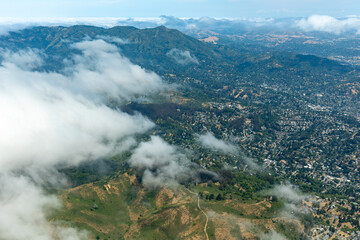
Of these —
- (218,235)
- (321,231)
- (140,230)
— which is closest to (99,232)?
(140,230)

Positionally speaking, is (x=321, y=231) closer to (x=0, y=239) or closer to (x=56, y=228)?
(x=56, y=228)

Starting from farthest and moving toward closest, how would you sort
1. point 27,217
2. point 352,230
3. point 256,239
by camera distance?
point 27,217 < point 352,230 < point 256,239

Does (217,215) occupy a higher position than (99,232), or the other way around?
(217,215)

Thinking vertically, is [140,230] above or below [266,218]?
below

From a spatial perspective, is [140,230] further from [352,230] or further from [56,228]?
[352,230]

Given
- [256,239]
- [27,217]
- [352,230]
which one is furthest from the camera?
[27,217]

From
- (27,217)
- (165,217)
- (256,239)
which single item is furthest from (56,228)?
A: (256,239)

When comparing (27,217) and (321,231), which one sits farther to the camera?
(27,217)

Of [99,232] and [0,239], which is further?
[99,232]

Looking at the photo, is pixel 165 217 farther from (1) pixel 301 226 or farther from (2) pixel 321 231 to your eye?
(2) pixel 321 231
